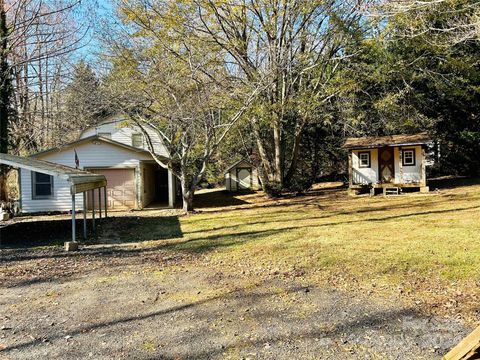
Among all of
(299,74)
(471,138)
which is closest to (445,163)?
(471,138)

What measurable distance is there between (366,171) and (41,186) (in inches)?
664

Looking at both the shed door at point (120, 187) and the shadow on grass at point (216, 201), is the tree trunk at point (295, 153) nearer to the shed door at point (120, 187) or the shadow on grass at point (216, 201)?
the shadow on grass at point (216, 201)

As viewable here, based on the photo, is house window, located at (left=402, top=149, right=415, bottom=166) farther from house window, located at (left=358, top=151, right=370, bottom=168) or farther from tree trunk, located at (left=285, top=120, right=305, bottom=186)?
tree trunk, located at (left=285, top=120, right=305, bottom=186)

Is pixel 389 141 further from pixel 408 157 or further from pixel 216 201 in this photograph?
pixel 216 201

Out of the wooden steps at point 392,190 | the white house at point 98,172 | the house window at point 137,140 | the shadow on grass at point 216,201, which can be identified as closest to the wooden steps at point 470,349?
the white house at point 98,172

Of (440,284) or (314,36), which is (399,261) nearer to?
(440,284)

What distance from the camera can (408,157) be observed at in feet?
65.6

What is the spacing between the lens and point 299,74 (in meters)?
18.5

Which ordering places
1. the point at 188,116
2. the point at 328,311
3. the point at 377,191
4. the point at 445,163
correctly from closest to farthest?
the point at 328,311
the point at 188,116
the point at 377,191
the point at 445,163

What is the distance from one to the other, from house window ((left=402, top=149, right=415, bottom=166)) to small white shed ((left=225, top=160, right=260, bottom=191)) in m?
16.1

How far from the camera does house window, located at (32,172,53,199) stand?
1906cm

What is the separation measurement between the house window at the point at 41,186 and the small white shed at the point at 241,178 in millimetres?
17425

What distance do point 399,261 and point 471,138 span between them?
19431 mm

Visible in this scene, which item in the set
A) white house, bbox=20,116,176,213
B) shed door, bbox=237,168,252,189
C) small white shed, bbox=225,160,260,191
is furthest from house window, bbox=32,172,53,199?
shed door, bbox=237,168,252,189
